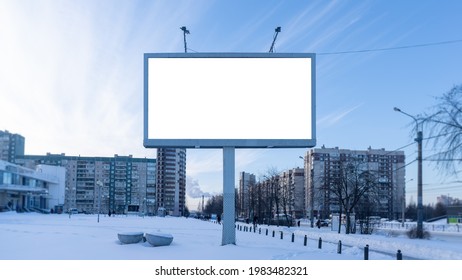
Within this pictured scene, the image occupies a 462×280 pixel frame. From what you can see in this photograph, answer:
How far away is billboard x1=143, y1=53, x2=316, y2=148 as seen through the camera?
2119 cm

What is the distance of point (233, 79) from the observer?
21.3 metres

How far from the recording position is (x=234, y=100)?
69.5ft

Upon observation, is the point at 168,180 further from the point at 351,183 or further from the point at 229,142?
the point at 229,142

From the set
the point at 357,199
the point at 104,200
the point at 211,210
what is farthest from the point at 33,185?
the point at 357,199

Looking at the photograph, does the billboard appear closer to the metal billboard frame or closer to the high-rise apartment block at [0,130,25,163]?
the metal billboard frame

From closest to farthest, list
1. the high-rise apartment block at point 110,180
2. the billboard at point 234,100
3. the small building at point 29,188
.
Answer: the billboard at point 234,100
the small building at point 29,188
the high-rise apartment block at point 110,180

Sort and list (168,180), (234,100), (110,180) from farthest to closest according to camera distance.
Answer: (168,180) < (110,180) < (234,100)

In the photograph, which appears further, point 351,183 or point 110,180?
point 110,180

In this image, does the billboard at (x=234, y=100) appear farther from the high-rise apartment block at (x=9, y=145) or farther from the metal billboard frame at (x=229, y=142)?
the high-rise apartment block at (x=9, y=145)

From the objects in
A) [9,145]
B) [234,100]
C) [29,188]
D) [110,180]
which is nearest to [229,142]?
[234,100]

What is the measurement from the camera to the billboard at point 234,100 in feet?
69.5

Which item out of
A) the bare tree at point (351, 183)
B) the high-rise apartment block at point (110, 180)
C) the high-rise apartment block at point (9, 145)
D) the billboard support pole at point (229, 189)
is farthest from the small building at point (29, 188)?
the high-rise apartment block at point (9, 145)
